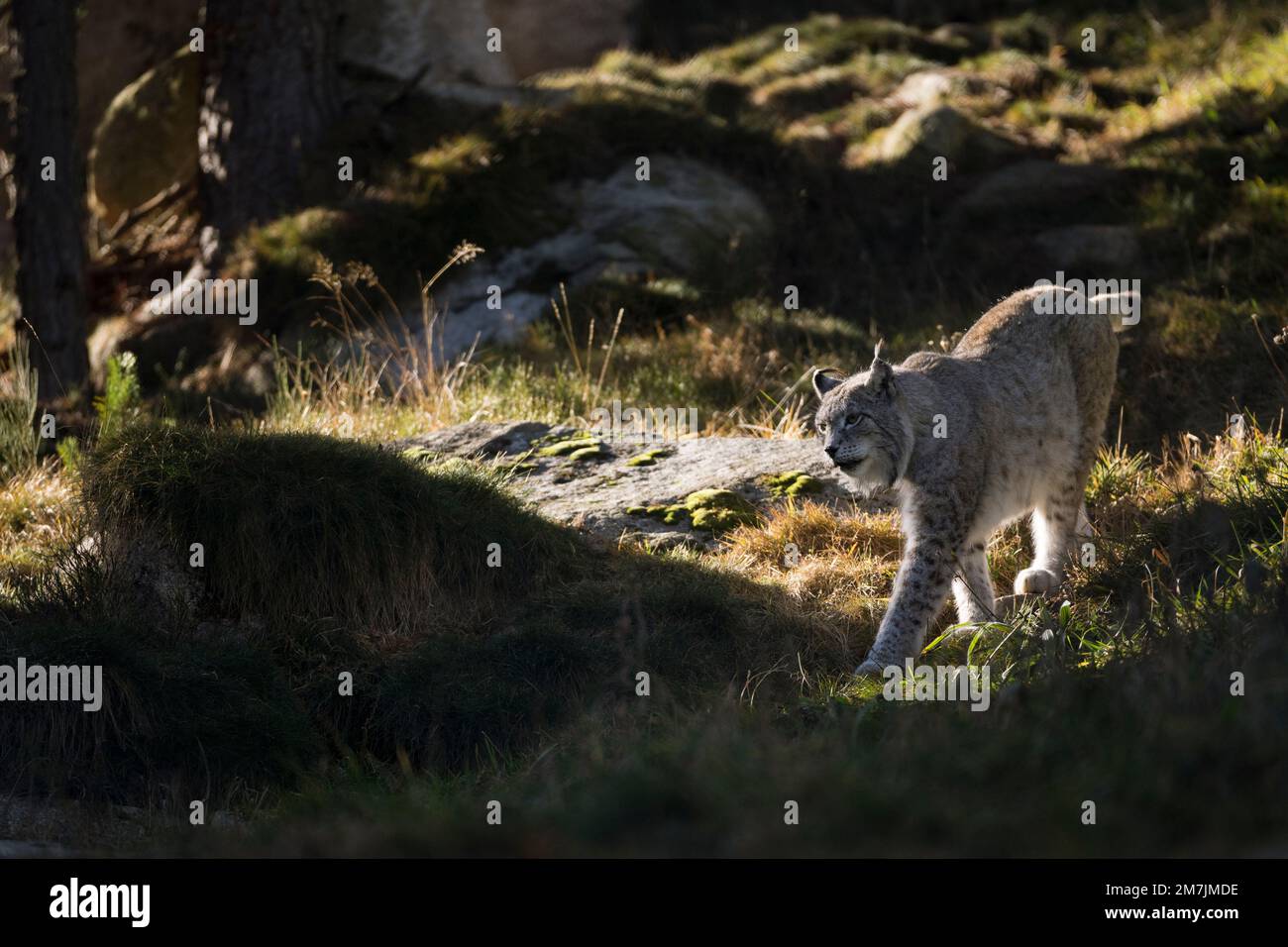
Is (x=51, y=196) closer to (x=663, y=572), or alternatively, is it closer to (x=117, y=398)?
(x=117, y=398)

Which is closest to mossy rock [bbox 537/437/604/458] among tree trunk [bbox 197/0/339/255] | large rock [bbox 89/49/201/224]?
tree trunk [bbox 197/0/339/255]

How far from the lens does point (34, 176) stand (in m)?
11.9

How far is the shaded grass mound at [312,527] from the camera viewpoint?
25.0 ft

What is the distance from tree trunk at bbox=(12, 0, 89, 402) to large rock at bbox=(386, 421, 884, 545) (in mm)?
4137

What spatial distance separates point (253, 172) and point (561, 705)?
32.2ft

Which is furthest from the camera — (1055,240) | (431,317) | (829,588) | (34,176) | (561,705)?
(1055,240)

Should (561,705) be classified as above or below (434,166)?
below

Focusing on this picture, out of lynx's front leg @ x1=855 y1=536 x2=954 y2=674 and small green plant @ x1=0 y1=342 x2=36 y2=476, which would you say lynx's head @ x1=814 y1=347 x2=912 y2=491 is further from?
small green plant @ x1=0 y1=342 x2=36 y2=476

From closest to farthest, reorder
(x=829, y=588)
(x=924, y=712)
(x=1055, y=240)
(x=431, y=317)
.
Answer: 1. (x=924, y=712)
2. (x=829, y=588)
3. (x=431, y=317)
4. (x=1055, y=240)

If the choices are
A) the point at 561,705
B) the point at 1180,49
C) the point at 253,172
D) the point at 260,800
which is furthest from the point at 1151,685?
the point at 1180,49

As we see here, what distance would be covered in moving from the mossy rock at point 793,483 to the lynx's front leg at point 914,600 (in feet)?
6.20

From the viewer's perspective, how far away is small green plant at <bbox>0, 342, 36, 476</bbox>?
1080cm

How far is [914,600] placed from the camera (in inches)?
286

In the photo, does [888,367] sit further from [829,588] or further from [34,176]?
[34,176]
